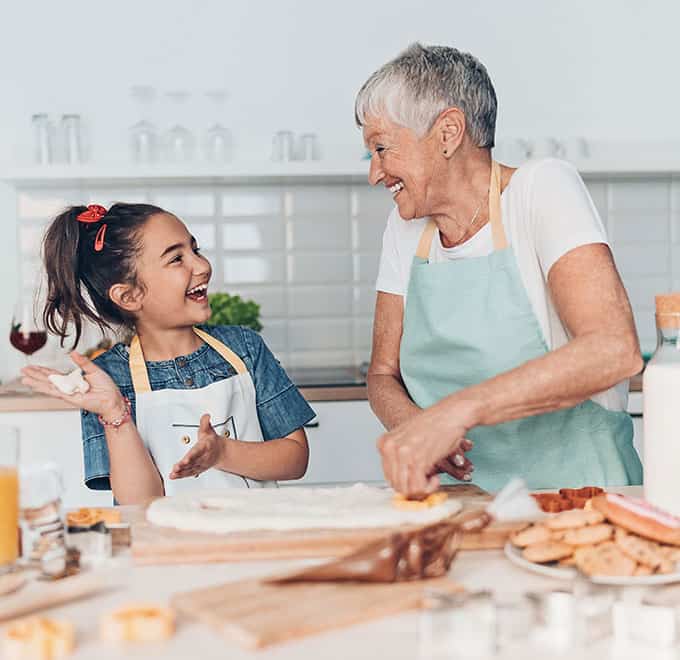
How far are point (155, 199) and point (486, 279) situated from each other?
179 centimetres

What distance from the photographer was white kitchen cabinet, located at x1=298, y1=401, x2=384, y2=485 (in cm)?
294

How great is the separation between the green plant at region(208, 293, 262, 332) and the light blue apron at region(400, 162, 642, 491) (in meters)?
1.29

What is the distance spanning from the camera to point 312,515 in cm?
133

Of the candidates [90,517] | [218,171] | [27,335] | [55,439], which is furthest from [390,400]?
[27,335]

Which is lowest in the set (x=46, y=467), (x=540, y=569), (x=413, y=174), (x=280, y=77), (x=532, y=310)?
(x=540, y=569)

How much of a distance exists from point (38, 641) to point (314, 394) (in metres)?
1.99

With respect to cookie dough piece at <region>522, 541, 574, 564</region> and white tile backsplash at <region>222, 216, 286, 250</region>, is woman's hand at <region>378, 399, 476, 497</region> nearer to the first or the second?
cookie dough piece at <region>522, 541, 574, 564</region>

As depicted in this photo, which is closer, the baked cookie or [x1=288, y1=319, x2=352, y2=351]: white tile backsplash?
the baked cookie

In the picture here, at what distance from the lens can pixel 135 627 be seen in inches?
38.7

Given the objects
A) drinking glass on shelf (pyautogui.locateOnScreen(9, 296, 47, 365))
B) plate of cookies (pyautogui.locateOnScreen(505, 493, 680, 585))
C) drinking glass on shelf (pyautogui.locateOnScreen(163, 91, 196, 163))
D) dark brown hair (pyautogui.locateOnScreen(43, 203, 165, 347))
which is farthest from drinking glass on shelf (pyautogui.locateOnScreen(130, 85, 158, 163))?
plate of cookies (pyautogui.locateOnScreen(505, 493, 680, 585))

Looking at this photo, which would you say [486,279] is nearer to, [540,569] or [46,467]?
[540,569]

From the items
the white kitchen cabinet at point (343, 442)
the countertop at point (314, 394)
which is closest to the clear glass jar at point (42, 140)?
the countertop at point (314, 394)

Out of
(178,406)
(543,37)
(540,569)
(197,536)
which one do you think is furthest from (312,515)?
(543,37)

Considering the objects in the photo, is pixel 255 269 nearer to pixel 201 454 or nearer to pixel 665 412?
pixel 201 454
